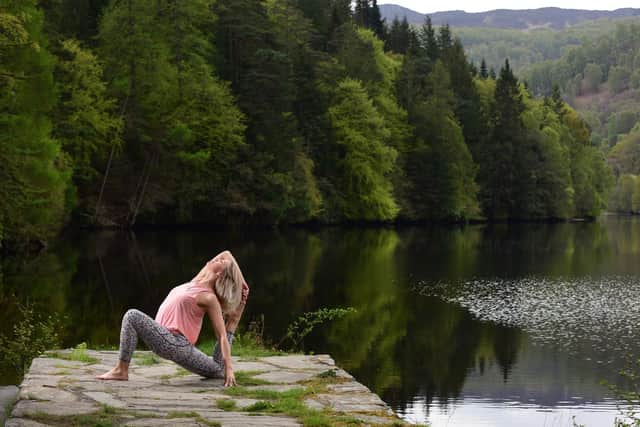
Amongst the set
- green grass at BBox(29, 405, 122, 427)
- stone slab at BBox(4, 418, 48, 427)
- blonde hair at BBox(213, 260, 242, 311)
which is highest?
blonde hair at BBox(213, 260, 242, 311)

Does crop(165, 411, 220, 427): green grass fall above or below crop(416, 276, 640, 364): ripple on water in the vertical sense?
above

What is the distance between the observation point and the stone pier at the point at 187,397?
7492 mm

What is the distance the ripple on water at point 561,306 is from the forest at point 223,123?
15811 millimetres

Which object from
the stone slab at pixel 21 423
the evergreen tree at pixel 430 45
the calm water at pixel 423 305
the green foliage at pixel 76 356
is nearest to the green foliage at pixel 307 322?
the calm water at pixel 423 305

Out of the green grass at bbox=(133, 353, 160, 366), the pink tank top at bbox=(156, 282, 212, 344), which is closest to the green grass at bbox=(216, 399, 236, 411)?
the pink tank top at bbox=(156, 282, 212, 344)

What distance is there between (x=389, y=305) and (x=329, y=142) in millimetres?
42555

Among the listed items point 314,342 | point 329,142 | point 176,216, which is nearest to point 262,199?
point 176,216

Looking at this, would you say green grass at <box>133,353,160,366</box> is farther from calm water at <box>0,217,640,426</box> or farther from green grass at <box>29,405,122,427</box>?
green grass at <box>29,405,122,427</box>

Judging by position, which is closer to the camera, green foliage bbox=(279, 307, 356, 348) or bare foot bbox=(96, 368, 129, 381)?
bare foot bbox=(96, 368, 129, 381)

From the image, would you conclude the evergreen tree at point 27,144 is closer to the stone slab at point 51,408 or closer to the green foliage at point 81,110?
the green foliage at point 81,110

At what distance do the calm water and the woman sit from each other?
418cm

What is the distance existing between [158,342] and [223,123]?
50.7m

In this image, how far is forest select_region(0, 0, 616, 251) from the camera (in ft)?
156

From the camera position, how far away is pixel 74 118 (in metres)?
48.8
